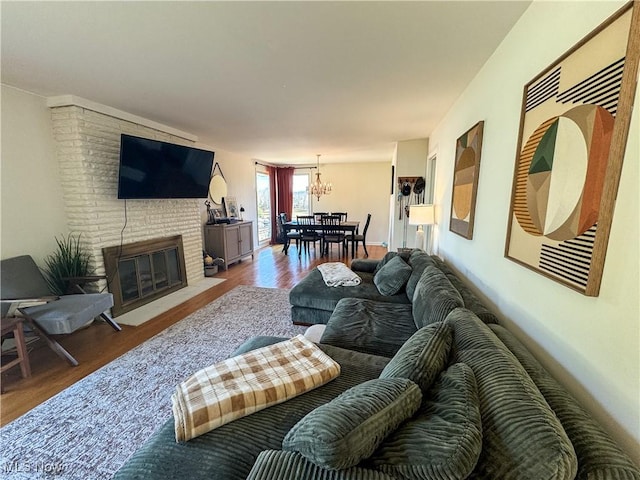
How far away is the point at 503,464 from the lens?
0.63 meters

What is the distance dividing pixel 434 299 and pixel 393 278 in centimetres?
90

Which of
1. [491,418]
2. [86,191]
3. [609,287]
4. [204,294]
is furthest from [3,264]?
[609,287]

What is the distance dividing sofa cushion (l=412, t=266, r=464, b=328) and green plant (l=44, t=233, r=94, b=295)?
3299 mm

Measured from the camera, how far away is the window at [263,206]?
7172 mm

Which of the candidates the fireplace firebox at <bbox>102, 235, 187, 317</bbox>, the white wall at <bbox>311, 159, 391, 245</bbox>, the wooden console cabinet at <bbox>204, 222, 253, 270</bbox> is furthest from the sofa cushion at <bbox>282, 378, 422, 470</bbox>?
the white wall at <bbox>311, 159, 391, 245</bbox>

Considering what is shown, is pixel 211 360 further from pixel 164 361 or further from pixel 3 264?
pixel 3 264

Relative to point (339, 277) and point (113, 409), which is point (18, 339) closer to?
point (113, 409)

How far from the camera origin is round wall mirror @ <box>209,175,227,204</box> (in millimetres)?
5094

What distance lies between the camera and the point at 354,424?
0.68m

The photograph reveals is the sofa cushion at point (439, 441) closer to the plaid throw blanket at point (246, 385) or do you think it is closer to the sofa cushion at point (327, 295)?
the plaid throw blanket at point (246, 385)

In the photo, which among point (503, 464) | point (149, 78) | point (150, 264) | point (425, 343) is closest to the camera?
point (503, 464)

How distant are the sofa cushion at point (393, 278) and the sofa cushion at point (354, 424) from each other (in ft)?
5.57

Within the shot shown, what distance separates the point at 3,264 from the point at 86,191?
935 millimetres

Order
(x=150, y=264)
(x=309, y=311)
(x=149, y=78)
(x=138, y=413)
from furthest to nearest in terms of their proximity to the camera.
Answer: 1. (x=150, y=264)
2. (x=309, y=311)
3. (x=149, y=78)
4. (x=138, y=413)
